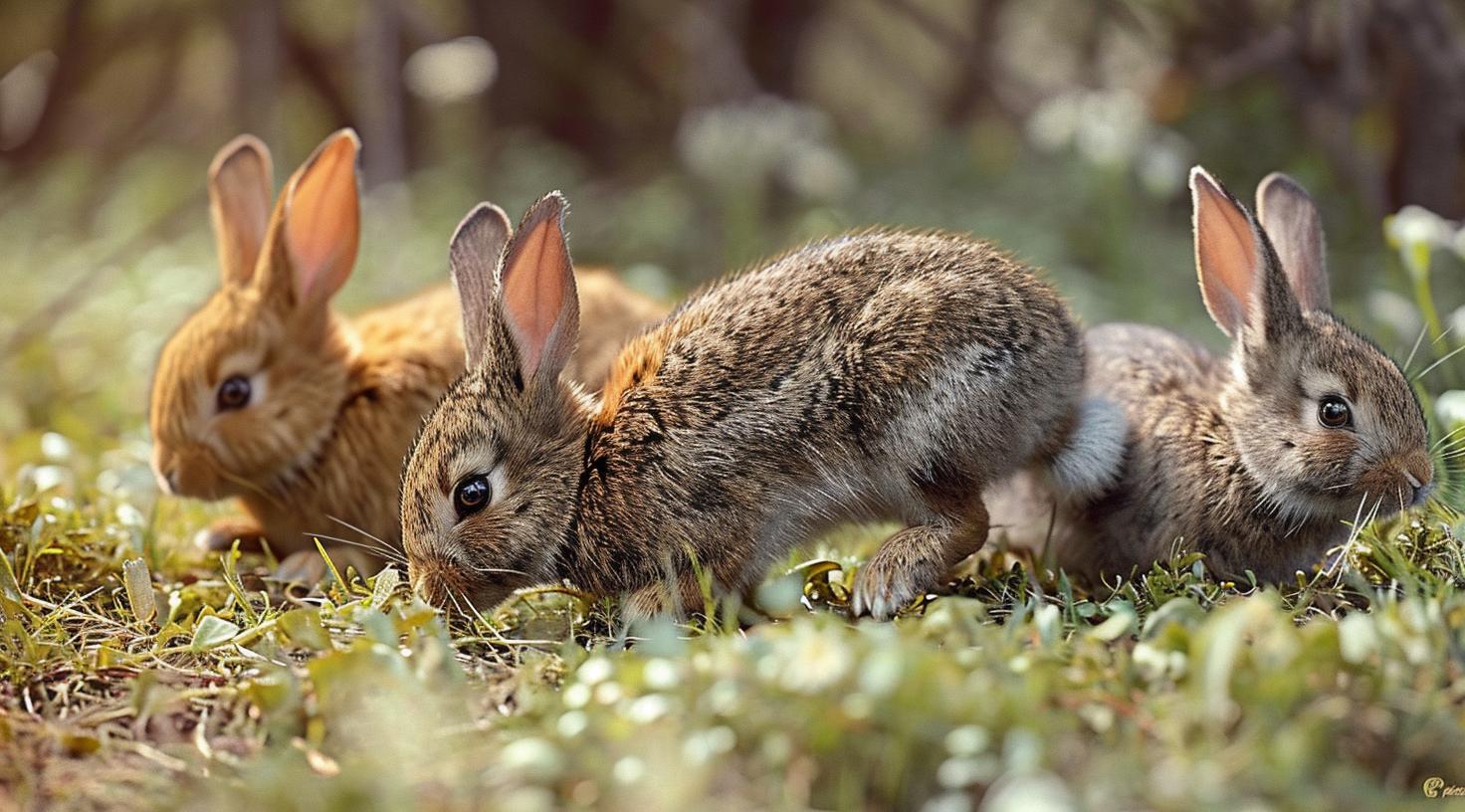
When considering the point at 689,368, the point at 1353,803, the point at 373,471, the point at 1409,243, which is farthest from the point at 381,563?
the point at 1409,243

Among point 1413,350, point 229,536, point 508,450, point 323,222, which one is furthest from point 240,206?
point 1413,350

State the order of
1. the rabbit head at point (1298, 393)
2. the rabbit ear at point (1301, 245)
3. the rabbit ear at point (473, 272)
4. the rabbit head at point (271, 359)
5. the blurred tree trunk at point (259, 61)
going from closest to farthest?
the rabbit head at point (1298, 393) < the rabbit ear at point (473, 272) < the rabbit ear at point (1301, 245) < the rabbit head at point (271, 359) < the blurred tree trunk at point (259, 61)

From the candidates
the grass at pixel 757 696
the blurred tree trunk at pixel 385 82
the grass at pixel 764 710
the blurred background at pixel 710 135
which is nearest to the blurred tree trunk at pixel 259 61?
the blurred background at pixel 710 135

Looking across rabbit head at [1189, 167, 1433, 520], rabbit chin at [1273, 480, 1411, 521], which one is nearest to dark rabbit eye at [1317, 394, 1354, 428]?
rabbit head at [1189, 167, 1433, 520]

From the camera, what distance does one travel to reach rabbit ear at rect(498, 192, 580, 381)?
14.2 feet

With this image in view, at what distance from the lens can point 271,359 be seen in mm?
5605

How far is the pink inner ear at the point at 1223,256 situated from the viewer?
15.5 feet

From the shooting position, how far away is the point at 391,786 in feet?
8.96

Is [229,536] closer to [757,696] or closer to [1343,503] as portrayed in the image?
[757,696]

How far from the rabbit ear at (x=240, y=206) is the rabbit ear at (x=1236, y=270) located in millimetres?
3946

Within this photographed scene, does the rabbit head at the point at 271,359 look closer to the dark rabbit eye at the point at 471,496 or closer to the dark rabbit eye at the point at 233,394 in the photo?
the dark rabbit eye at the point at 233,394

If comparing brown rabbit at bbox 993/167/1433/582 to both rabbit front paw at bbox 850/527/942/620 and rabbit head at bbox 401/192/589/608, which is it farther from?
rabbit head at bbox 401/192/589/608

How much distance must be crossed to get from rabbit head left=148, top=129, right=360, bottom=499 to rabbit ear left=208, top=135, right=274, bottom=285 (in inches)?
5.5

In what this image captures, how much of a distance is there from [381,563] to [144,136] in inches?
400
